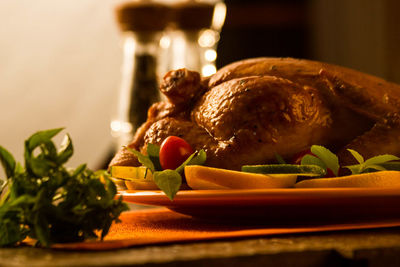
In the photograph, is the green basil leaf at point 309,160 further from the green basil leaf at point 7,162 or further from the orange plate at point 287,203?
the green basil leaf at point 7,162

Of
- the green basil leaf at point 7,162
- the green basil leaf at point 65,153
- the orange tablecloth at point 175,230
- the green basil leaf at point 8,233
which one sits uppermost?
the green basil leaf at point 65,153

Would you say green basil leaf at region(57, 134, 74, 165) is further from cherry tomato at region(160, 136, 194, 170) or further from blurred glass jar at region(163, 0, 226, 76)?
blurred glass jar at region(163, 0, 226, 76)

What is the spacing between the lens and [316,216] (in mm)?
1033

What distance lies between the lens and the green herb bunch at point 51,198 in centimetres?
77

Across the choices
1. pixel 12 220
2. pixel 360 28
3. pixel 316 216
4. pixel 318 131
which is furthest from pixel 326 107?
pixel 360 28

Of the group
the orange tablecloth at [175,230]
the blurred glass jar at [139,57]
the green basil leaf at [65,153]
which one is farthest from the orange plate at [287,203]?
the blurred glass jar at [139,57]

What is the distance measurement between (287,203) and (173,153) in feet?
0.80

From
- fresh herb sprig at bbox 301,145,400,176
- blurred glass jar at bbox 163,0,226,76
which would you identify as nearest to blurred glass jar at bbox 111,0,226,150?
blurred glass jar at bbox 163,0,226,76

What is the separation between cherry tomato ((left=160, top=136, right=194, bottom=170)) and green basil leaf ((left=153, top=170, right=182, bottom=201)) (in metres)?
0.17

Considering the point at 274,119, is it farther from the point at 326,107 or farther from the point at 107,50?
the point at 107,50

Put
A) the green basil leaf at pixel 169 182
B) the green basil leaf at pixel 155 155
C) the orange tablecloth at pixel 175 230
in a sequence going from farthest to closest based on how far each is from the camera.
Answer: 1. the green basil leaf at pixel 155 155
2. the green basil leaf at pixel 169 182
3. the orange tablecloth at pixel 175 230

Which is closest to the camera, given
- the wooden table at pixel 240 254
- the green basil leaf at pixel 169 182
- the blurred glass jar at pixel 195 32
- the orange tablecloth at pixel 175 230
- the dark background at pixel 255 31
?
the wooden table at pixel 240 254

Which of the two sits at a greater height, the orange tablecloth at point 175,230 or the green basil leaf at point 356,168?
the green basil leaf at point 356,168

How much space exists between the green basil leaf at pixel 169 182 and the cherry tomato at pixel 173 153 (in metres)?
0.17
